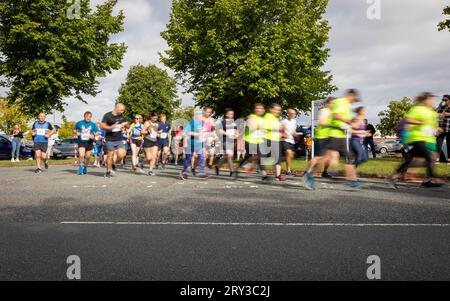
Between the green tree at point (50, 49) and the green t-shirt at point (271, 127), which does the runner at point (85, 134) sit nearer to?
the green t-shirt at point (271, 127)

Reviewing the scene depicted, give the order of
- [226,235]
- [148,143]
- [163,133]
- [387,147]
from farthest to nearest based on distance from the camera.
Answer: [387,147] → [163,133] → [148,143] → [226,235]

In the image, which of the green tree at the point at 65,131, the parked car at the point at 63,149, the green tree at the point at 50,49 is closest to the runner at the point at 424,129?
the green tree at the point at 50,49

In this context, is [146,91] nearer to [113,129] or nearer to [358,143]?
[113,129]

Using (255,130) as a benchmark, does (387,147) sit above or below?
below

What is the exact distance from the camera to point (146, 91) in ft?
197

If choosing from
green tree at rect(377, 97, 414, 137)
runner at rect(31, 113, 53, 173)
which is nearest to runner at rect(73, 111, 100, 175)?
runner at rect(31, 113, 53, 173)

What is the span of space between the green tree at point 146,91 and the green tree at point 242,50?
33.9 m

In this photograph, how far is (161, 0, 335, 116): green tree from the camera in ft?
74.2

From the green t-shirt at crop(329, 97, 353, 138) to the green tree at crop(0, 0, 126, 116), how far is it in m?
20.8

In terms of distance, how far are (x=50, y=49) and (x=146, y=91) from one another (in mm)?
36377

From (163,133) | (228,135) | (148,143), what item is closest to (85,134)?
(148,143)

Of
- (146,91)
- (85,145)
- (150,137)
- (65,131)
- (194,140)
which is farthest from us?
(65,131)

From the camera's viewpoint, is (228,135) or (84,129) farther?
(84,129)
